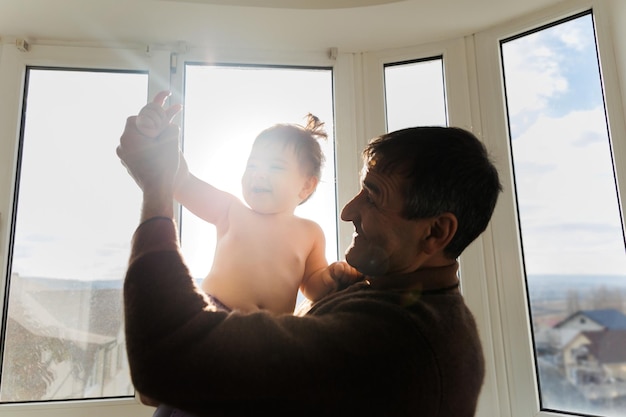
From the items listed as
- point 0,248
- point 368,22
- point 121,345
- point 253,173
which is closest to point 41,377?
point 121,345

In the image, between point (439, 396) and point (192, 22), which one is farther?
point (192, 22)

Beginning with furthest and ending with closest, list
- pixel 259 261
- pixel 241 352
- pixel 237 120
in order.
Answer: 1. pixel 237 120
2. pixel 259 261
3. pixel 241 352

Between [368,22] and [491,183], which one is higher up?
[368,22]

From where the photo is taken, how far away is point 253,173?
1040 mm

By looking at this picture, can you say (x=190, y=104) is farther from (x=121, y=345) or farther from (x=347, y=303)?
(x=347, y=303)

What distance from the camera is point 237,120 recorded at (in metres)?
1.58

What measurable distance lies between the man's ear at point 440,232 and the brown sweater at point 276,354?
12cm

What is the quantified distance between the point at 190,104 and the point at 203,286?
2.76 feet

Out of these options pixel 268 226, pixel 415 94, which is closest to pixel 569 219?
pixel 415 94

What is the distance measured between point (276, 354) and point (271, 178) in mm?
570

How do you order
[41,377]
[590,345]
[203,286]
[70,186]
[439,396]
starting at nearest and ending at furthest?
[439,396]
[203,286]
[590,345]
[41,377]
[70,186]

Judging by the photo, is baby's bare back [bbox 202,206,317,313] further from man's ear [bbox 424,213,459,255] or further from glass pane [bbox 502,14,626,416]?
glass pane [bbox 502,14,626,416]

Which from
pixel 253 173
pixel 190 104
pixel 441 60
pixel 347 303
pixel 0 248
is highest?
pixel 441 60

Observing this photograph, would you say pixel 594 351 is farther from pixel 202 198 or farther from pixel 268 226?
pixel 202 198
